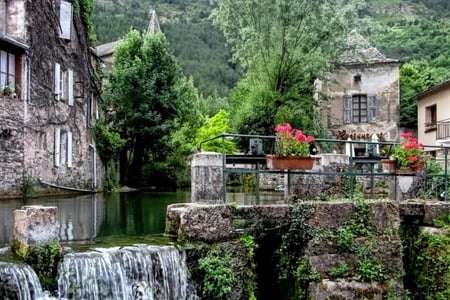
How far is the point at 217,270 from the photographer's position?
8203 millimetres

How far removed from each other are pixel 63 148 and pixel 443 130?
20.6 metres

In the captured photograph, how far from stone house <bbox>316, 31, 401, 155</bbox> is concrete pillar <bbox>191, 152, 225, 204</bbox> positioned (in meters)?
23.8

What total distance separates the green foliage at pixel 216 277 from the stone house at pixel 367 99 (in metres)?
24.8

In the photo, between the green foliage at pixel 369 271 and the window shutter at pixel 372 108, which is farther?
the window shutter at pixel 372 108

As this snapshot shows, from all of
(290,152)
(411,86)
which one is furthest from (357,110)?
(290,152)

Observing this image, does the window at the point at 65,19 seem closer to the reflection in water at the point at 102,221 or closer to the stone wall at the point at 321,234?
the reflection in water at the point at 102,221

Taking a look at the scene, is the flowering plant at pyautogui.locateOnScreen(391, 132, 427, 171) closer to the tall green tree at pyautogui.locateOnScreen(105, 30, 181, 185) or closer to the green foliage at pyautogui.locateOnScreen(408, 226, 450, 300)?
the green foliage at pyautogui.locateOnScreen(408, 226, 450, 300)

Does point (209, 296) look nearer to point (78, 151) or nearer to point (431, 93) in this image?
point (78, 151)

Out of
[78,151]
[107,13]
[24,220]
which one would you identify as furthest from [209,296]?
[107,13]

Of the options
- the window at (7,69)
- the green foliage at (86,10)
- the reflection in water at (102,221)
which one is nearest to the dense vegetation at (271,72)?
the green foliage at (86,10)

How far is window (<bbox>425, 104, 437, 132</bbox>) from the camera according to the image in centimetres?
3075

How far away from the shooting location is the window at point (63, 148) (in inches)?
947

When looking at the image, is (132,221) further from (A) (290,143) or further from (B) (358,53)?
(B) (358,53)

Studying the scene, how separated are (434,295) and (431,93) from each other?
2350 centimetres
